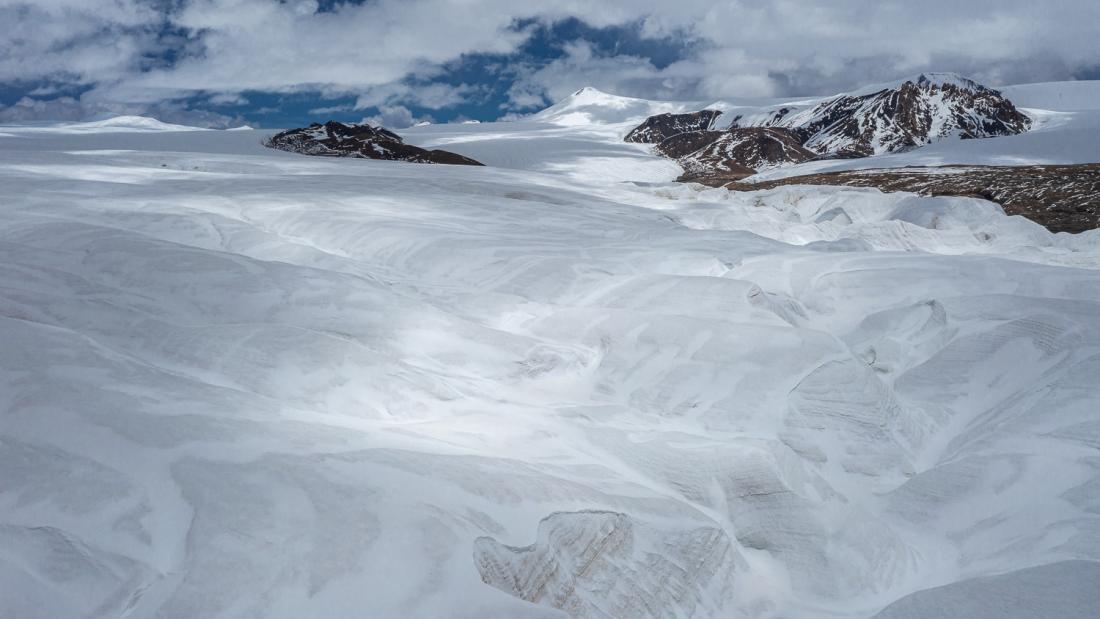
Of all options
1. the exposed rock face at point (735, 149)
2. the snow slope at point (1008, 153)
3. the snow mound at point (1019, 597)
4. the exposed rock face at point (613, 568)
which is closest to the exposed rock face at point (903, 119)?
the exposed rock face at point (735, 149)

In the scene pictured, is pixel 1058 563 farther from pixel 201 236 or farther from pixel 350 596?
pixel 201 236

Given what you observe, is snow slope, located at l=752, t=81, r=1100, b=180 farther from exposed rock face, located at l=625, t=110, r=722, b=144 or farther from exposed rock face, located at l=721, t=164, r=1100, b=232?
exposed rock face, located at l=625, t=110, r=722, b=144

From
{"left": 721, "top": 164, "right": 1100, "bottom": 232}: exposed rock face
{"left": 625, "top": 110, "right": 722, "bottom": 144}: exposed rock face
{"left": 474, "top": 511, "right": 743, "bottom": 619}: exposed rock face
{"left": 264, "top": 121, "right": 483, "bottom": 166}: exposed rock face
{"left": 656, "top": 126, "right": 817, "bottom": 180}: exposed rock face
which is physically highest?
{"left": 625, "top": 110, "right": 722, "bottom": 144}: exposed rock face

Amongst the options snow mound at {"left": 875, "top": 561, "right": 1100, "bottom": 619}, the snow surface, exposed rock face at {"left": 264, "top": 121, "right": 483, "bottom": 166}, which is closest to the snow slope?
exposed rock face at {"left": 264, "top": 121, "right": 483, "bottom": 166}

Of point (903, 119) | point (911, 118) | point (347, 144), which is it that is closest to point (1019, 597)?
point (347, 144)

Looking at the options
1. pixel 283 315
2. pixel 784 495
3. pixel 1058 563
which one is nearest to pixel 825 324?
pixel 784 495

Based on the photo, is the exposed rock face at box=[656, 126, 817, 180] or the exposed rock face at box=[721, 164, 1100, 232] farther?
the exposed rock face at box=[656, 126, 817, 180]

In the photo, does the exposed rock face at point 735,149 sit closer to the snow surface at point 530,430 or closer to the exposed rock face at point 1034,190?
the exposed rock face at point 1034,190
